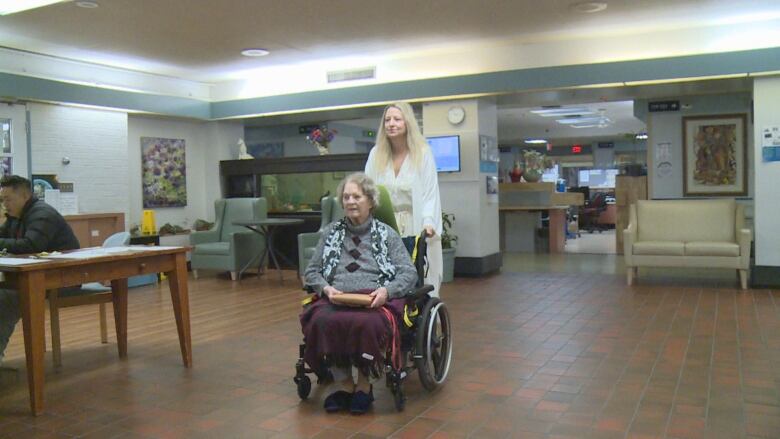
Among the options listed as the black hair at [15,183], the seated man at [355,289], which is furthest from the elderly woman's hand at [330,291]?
the black hair at [15,183]

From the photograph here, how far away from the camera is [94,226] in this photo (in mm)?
7867

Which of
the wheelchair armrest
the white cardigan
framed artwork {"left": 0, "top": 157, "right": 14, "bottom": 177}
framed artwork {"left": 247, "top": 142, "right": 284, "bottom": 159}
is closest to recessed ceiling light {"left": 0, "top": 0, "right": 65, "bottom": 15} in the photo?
framed artwork {"left": 0, "top": 157, "right": 14, "bottom": 177}

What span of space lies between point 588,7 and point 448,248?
9.82 feet

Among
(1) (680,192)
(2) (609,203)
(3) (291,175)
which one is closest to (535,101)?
(1) (680,192)

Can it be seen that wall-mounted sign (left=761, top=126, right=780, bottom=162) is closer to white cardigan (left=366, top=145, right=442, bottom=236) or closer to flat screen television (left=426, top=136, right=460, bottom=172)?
flat screen television (left=426, top=136, right=460, bottom=172)

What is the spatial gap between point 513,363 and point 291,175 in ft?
20.0

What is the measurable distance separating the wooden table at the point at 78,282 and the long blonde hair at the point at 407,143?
4.59 feet

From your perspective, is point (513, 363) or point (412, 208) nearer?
point (412, 208)

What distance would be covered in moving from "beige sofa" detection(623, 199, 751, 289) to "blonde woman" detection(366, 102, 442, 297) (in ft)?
13.5

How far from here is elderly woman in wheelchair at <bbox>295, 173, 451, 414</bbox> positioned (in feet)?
10.5

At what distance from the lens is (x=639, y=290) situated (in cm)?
686

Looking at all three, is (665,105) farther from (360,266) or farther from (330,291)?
(330,291)

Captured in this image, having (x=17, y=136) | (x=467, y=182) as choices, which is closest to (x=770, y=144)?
(x=467, y=182)

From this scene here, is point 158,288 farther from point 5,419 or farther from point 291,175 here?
point 5,419
